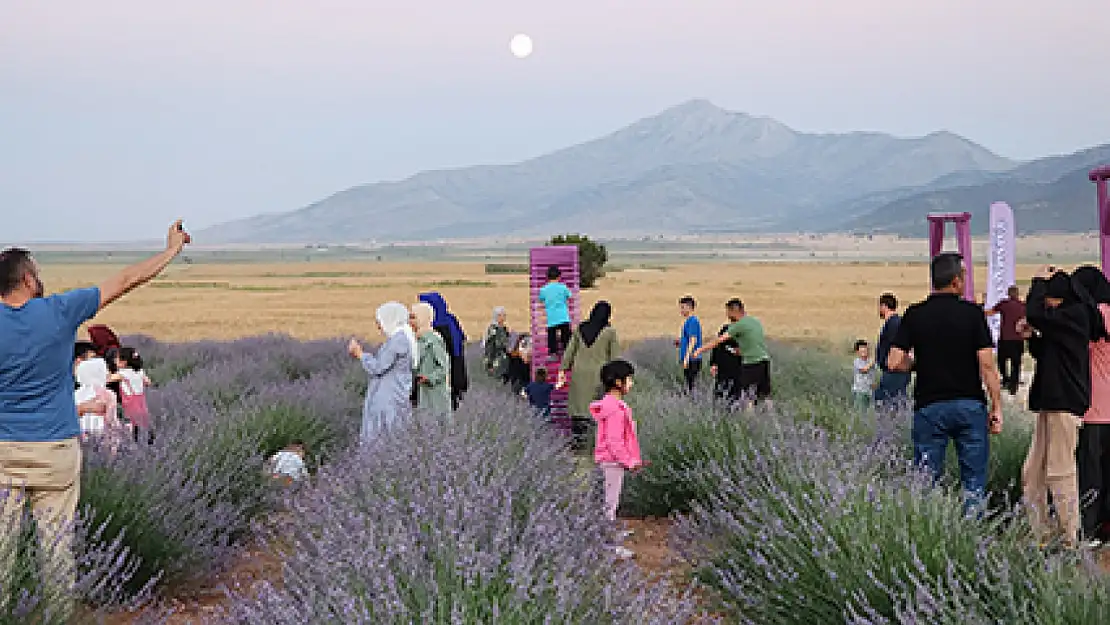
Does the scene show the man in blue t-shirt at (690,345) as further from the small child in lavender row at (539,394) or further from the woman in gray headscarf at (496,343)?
the woman in gray headscarf at (496,343)

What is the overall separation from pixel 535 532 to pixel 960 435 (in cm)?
260

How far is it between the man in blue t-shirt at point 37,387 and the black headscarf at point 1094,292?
471cm

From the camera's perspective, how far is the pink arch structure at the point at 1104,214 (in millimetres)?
8062

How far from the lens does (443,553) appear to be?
12.7 feet

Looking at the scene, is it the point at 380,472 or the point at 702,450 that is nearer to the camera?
the point at 380,472

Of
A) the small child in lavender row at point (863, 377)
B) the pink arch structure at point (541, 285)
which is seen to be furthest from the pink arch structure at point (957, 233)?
the pink arch structure at point (541, 285)

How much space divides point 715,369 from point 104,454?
6.44 metres

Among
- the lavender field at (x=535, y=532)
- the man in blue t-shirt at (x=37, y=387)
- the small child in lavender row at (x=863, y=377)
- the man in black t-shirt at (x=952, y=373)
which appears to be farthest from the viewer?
the small child in lavender row at (x=863, y=377)

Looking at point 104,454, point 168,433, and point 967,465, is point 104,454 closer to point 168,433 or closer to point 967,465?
point 168,433

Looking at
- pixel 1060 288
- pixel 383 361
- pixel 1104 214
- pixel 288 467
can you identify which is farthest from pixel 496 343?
pixel 1060 288

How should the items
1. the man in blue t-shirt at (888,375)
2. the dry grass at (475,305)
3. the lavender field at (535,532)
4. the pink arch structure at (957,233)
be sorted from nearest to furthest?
the lavender field at (535,532) → the man in blue t-shirt at (888,375) → the pink arch structure at (957,233) → the dry grass at (475,305)

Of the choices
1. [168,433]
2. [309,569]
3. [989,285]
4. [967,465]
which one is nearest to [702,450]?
[967,465]

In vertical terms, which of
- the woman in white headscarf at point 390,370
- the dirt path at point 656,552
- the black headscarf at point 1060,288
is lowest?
the dirt path at point 656,552

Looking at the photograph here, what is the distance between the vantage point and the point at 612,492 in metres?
6.92
